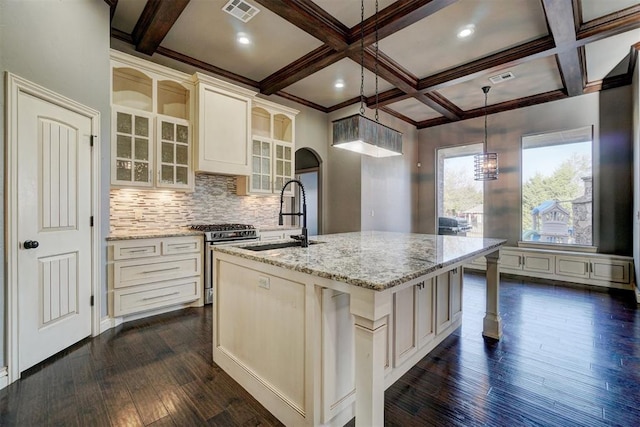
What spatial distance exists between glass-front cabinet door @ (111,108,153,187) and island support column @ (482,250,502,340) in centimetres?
374

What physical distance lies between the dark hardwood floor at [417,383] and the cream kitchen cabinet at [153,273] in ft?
0.88

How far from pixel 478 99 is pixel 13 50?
598 cm

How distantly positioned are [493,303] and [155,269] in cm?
346

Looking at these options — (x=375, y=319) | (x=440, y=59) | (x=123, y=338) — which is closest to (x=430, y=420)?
(x=375, y=319)

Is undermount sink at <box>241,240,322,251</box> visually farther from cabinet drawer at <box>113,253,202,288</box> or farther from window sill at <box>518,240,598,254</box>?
window sill at <box>518,240,598,254</box>

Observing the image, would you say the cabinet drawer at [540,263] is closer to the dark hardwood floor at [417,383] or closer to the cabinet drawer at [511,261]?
the cabinet drawer at [511,261]

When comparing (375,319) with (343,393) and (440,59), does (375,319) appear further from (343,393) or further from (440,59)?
(440,59)

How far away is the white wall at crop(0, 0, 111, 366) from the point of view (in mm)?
2025

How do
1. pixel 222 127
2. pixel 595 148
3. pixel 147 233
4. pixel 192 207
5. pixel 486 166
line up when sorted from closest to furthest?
1. pixel 147 233
2. pixel 222 127
3. pixel 192 207
4. pixel 486 166
5. pixel 595 148

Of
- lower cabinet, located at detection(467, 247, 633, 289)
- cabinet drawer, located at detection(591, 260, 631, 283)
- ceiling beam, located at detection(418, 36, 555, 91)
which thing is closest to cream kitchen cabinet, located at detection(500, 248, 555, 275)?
lower cabinet, located at detection(467, 247, 633, 289)

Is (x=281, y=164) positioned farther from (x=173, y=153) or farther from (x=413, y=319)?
(x=413, y=319)

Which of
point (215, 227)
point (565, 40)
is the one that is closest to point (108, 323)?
point (215, 227)

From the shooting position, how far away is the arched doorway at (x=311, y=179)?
585cm

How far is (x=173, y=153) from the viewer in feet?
11.8
